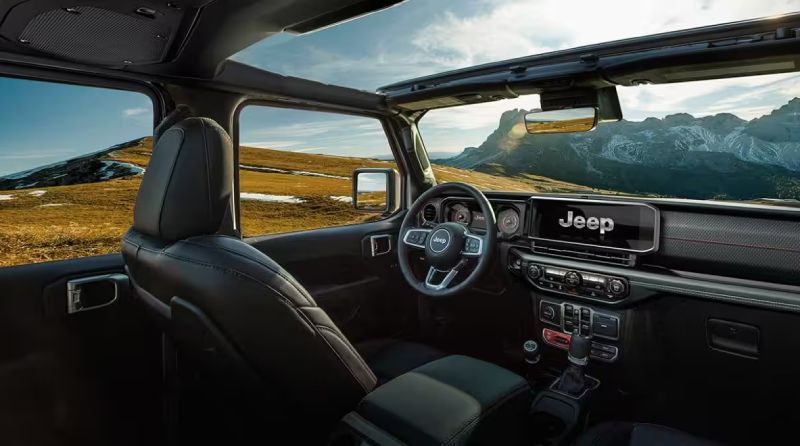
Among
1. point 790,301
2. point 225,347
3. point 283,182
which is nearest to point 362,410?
point 225,347

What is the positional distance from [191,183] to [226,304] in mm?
399

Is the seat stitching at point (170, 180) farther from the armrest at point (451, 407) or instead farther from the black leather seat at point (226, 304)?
the armrest at point (451, 407)

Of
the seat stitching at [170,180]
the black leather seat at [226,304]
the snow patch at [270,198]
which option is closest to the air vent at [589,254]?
the black leather seat at [226,304]

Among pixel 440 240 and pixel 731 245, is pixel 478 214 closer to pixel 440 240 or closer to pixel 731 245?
pixel 440 240

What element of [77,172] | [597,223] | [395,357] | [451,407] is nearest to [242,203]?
[77,172]

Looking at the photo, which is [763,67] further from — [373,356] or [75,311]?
[75,311]

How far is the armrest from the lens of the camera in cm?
129

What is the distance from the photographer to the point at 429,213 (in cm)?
329

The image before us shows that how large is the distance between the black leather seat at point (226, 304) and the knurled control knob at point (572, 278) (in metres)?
1.63

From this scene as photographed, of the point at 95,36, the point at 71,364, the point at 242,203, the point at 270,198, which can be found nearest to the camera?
the point at 95,36

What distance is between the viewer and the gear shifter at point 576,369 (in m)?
2.52

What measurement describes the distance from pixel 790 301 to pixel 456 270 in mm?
1501

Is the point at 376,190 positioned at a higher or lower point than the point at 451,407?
higher

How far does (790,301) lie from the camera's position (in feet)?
6.26
